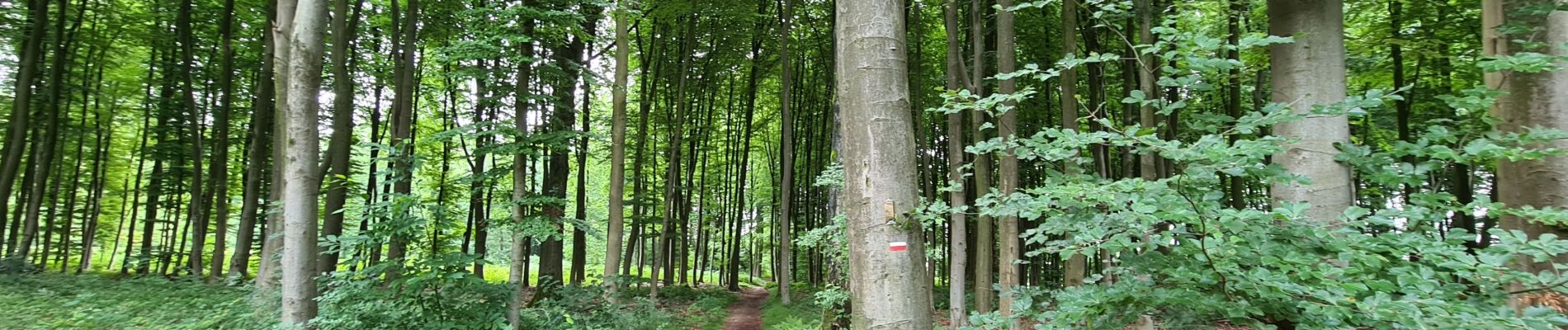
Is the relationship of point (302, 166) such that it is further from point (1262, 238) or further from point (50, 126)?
point (50, 126)

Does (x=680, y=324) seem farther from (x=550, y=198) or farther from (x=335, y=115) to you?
(x=335, y=115)

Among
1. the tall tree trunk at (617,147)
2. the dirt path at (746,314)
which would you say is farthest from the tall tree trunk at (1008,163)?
the dirt path at (746,314)

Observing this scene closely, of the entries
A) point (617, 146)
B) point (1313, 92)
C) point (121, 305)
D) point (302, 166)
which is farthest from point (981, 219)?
point (121, 305)

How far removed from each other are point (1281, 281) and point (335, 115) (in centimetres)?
826

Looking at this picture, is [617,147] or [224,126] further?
[224,126]

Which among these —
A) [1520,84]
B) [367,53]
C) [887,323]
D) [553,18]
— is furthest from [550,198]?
[367,53]

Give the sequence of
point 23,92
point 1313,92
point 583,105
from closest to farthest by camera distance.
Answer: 1. point 1313,92
2. point 23,92
3. point 583,105

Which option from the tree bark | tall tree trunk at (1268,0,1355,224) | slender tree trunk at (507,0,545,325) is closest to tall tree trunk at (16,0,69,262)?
the tree bark

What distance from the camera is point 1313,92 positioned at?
294 cm

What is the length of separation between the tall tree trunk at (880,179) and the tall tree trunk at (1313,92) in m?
1.68

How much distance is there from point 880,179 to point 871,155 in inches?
4.2

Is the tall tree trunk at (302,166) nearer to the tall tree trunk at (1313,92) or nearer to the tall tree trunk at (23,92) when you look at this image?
the tall tree trunk at (1313,92)

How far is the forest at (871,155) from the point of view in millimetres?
2240

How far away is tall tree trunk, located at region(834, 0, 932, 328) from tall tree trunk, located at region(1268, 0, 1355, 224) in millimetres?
1676
